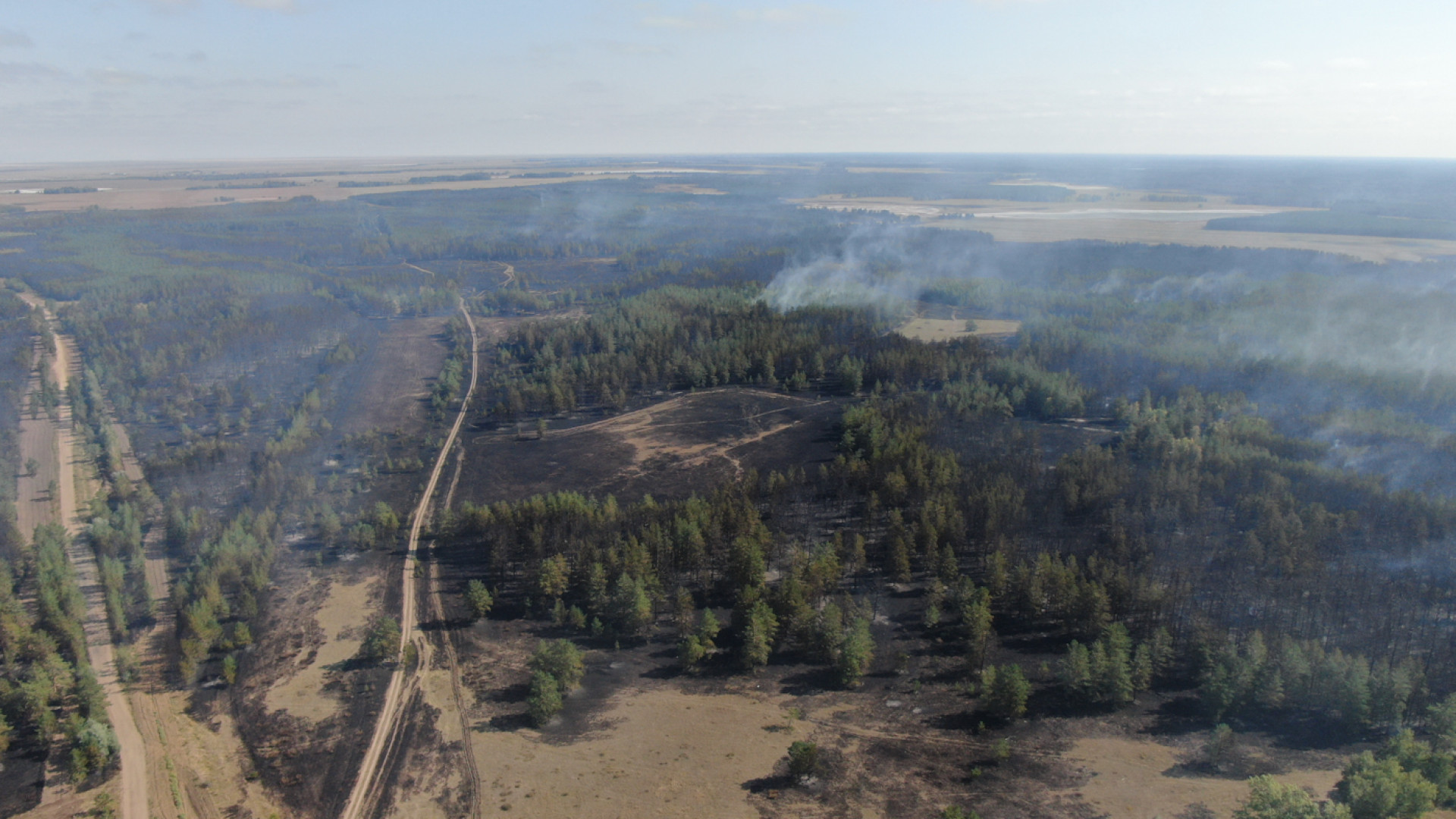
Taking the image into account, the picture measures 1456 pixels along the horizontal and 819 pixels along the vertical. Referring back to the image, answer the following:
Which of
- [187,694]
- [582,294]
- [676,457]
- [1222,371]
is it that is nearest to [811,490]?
[676,457]

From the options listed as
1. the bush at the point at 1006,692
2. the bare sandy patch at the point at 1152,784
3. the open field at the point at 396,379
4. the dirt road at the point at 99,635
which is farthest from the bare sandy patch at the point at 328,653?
the bare sandy patch at the point at 1152,784

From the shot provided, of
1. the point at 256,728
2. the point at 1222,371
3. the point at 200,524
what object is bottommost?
the point at 256,728

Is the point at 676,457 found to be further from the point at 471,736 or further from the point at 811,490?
the point at 471,736

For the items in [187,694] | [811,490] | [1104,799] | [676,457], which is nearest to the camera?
[1104,799]

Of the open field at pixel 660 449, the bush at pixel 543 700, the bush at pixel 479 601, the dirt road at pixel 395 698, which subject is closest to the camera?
the dirt road at pixel 395 698

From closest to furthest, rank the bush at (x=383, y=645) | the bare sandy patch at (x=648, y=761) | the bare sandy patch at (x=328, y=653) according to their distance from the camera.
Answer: the bare sandy patch at (x=648, y=761), the bare sandy patch at (x=328, y=653), the bush at (x=383, y=645)

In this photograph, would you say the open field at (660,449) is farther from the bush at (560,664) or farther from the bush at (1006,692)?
the bush at (1006,692)
